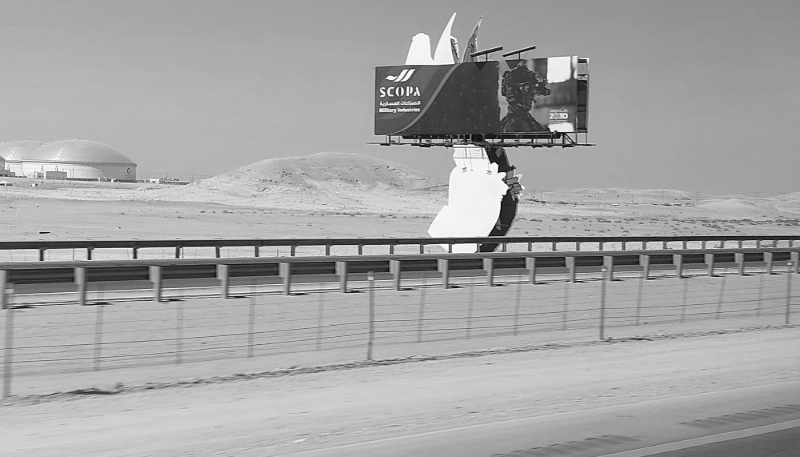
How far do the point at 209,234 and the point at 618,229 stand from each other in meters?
31.0

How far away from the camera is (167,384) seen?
11.1 metres

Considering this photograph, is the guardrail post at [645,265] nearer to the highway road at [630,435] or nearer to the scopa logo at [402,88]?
the scopa logo at [402,88]

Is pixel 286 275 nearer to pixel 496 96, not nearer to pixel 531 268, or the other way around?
pixel 531 268

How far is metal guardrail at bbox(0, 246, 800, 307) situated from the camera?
1827 cm

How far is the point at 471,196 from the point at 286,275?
695 inches

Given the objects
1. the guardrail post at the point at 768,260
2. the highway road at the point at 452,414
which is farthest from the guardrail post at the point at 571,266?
the highway road at the point at 452,414

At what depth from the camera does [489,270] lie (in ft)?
78.2

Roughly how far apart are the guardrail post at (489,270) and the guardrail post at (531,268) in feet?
3.74

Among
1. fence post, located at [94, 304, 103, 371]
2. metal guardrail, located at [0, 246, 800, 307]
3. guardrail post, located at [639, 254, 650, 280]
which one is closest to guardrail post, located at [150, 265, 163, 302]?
metal guardrail, located at [0, 246, 800, 307]

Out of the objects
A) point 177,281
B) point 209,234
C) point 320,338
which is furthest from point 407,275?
point 209,234

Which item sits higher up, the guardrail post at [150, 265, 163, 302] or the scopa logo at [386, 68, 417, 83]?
the scopa logo at [386, 68, 417, 83]

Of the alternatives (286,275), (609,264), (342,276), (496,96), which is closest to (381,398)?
(286,275)

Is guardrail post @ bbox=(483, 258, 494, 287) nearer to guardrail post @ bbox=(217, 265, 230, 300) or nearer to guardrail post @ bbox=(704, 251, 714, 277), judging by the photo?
guardrail post @ bbox=(217, 265, 230, 300)

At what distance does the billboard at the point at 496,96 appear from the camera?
123 ft
